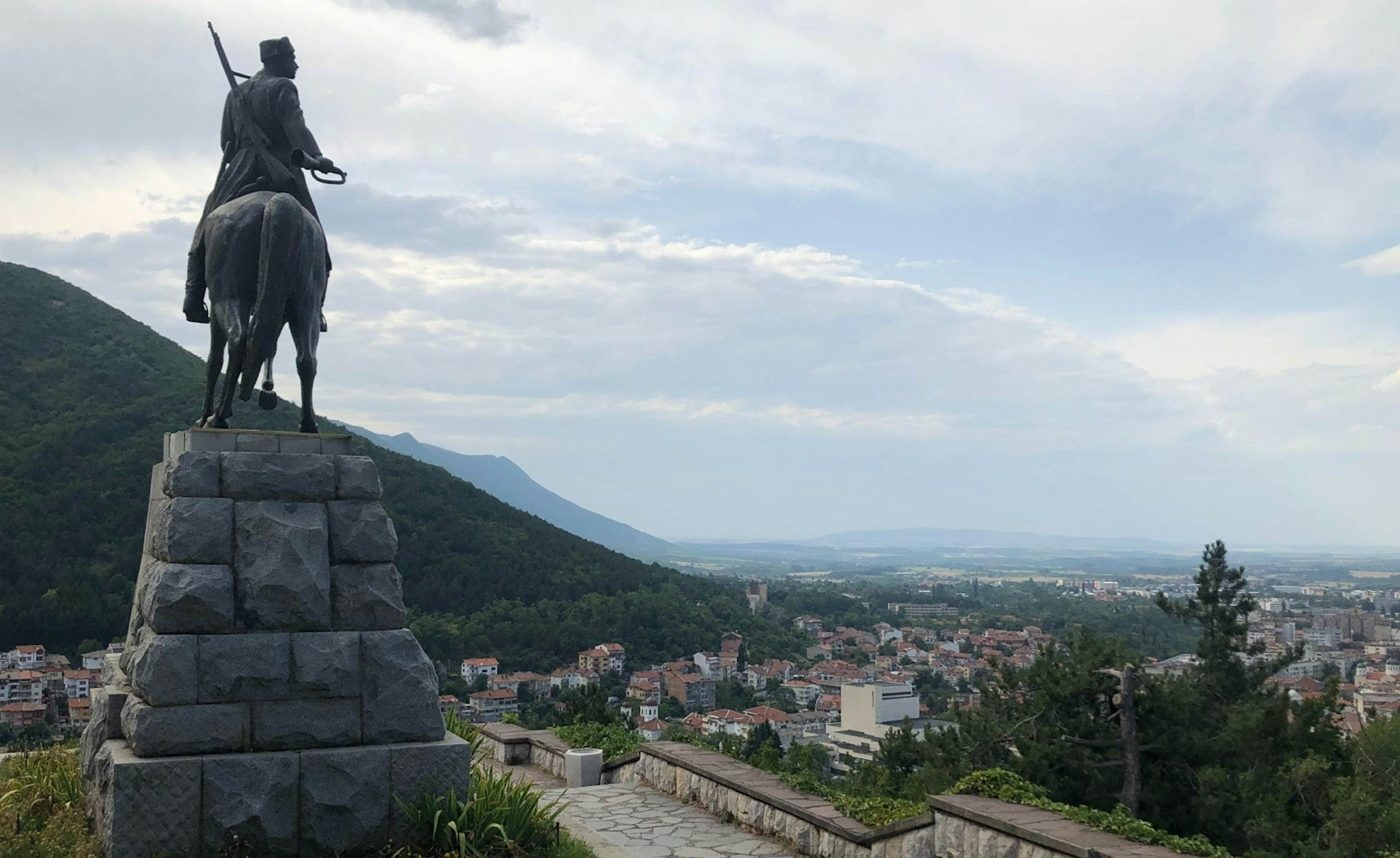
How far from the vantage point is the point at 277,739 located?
5.02 m

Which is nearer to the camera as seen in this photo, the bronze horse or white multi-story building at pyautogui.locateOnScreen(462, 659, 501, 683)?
the bronze horse

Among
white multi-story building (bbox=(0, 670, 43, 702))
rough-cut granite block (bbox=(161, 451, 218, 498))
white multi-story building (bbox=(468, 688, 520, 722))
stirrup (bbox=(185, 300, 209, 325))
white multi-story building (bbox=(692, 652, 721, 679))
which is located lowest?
white multi-story building (bbox=(692, 652, 721, 679))

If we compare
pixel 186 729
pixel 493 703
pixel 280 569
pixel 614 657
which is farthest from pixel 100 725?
pixel 614 657

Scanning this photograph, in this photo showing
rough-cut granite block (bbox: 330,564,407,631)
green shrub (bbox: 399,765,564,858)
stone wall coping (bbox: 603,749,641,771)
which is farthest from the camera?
stone wall coping (bbox: 603,749,641,771)

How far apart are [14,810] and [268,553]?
1781 millimetres

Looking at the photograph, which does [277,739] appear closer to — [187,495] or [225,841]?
[225,841]

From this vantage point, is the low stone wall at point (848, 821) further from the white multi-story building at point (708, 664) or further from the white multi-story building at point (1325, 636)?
the white multi-story building at point (1325, 636)

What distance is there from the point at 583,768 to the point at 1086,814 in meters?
4.55

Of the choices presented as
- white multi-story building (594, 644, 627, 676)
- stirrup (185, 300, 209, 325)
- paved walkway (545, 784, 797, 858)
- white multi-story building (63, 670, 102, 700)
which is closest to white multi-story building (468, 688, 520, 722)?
white multi-story building (63, 670, 102, 700)

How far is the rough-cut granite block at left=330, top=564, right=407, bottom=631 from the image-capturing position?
5328 millimetres

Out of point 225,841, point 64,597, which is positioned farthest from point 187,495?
point 64,597

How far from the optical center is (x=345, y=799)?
5.01m

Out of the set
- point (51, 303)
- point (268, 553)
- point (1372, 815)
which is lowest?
point (1372, 815)

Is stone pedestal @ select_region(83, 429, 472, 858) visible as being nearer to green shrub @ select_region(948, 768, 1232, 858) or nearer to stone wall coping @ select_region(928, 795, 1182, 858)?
stone wall coping @ select_region(928, 795, 1182, 858)
